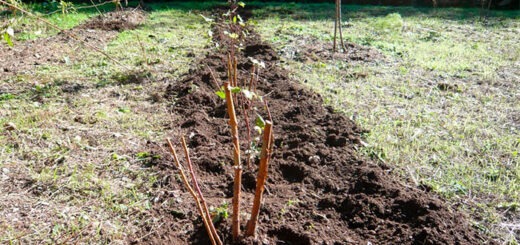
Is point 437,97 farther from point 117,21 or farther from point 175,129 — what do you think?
point 117,21

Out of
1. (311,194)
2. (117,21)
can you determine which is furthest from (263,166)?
(117,21)

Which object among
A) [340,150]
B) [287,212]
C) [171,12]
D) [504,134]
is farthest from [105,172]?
Answer: [171,12]

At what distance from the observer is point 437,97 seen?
441 cm

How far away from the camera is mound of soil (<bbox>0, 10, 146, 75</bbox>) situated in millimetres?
5352

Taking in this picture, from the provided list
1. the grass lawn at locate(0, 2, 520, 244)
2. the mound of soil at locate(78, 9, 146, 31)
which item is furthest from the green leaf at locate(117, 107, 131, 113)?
the mound of soil at locate(78, 9, 146, 31)

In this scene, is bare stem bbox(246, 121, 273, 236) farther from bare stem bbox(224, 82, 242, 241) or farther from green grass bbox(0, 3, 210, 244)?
green grass bbox(0, 3, 210, 244)

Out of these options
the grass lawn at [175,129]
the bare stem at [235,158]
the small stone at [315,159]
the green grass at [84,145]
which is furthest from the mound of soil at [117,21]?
the bare stem at [235,158]

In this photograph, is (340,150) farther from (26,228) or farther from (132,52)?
(132,52)

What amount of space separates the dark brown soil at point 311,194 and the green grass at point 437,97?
0.78 ft

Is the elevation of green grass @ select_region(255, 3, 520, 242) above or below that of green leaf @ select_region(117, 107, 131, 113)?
below

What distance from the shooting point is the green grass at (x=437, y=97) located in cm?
289

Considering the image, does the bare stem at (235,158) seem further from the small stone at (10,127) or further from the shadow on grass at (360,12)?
the shadow on grass at (360,12)

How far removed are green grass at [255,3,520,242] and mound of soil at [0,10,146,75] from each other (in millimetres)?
2575

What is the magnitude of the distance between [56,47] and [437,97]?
508 cm
